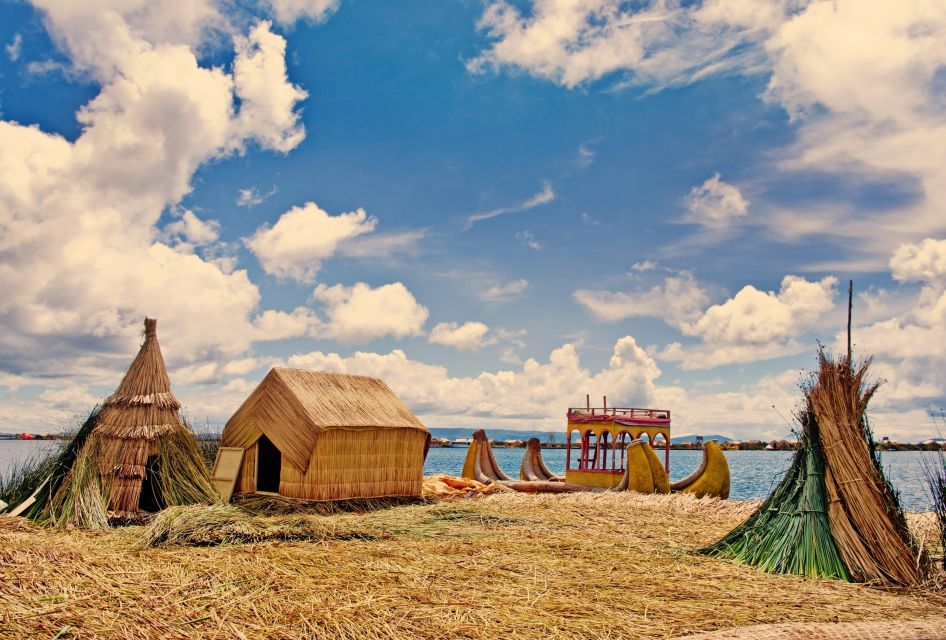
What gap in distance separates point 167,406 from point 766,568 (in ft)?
31.7

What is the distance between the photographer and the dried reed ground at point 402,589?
19.1ft

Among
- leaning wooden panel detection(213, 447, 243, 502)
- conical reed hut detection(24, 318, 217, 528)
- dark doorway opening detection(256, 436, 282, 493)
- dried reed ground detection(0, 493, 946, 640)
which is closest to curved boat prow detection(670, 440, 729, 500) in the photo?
dried reed ground detection(0, 493, 946, 640)

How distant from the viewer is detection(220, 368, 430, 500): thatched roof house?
42.8ft

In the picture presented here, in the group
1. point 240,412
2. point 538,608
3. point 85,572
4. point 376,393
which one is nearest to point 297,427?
point 240,412

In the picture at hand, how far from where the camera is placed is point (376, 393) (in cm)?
Result: 1566

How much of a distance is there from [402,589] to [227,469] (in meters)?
7.84

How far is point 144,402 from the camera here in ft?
40.8

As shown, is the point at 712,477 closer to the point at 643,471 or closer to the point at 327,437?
the point at 643,471

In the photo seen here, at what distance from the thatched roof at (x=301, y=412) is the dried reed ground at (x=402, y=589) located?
277 centimetres

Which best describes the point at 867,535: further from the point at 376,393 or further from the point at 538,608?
the point at 376,393

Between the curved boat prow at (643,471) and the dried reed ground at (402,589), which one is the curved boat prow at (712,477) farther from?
the dried reed ground at (402,589)

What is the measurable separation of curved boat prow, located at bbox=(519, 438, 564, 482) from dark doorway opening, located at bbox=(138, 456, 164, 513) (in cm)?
1348

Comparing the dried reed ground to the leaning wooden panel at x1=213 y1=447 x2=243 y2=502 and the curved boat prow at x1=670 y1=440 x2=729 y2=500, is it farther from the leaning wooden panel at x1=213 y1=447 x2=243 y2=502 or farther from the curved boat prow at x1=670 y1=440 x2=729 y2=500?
the curved boat prow at x1=670 y1=440 x2=729 y2=500

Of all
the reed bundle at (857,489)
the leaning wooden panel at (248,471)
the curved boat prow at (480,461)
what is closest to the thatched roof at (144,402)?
the leaning wooden panel at (248,471)
